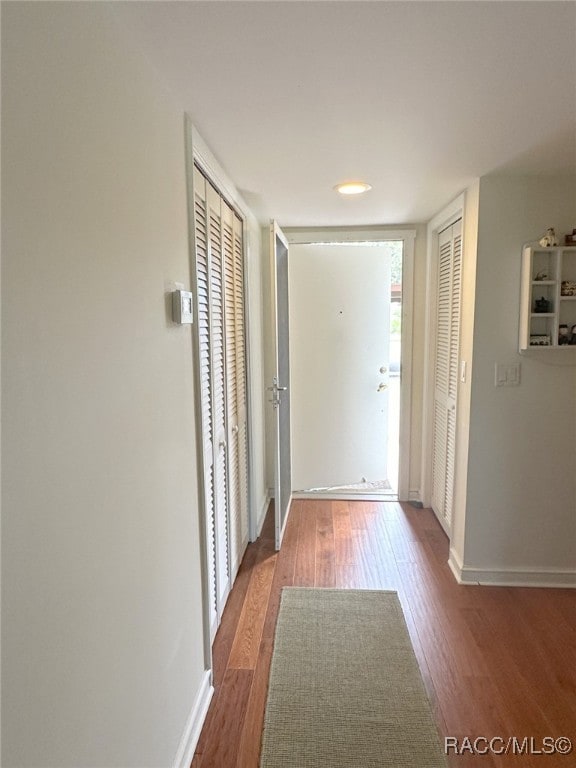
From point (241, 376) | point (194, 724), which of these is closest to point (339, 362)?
point (241, 376)

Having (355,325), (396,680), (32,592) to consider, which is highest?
(355,325)

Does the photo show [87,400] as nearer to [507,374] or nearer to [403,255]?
[507,374]

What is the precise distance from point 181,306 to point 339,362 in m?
2.29

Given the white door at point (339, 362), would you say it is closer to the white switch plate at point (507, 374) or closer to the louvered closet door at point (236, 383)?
the louvered closet door at point (236, 383)

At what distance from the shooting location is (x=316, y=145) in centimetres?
169

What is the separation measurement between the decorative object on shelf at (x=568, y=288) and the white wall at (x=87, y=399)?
189cm

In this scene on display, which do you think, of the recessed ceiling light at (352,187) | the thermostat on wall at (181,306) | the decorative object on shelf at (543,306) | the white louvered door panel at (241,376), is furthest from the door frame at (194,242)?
the decorative object on shelf at (543,306)

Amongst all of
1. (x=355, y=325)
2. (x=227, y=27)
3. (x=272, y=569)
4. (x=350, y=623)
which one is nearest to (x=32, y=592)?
(x=227, y=27)

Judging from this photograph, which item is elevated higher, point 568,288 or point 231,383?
point 568,288

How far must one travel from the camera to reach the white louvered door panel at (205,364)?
1.69m

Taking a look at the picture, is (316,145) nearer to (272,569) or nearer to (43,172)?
(43,172)

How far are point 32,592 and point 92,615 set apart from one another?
0.23 metres

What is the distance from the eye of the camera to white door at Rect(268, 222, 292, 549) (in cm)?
272

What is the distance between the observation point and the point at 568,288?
2.16 meters
